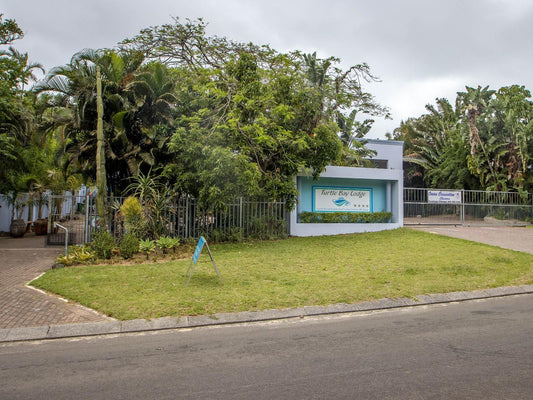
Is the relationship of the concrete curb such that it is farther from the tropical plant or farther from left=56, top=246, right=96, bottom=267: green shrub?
the tropical plant

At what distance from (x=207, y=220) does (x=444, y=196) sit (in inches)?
528

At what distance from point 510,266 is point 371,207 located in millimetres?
8027

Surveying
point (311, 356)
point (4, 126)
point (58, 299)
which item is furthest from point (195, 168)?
point (311, 356)

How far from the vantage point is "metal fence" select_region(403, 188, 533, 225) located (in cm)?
2036

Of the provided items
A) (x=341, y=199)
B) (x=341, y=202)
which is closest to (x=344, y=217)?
(x=341, y=202)

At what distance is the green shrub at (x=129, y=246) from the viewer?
1089 centimetres

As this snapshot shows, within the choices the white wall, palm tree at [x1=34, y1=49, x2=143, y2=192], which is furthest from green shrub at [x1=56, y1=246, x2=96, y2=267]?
the white wall

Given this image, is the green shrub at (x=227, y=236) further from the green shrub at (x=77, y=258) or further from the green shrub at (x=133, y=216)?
the green shrub at (x=77, y=258)

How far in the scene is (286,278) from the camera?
857 centimetres

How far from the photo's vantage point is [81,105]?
45.2 ft

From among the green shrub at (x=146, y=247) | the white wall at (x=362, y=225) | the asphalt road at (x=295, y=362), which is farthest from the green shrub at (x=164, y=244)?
the asphalt road at (x=295, y=362)

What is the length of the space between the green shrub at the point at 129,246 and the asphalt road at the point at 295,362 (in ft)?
18.6

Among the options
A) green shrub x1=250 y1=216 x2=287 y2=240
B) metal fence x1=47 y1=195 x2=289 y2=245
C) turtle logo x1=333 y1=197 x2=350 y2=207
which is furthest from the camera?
turtle logo x1=333 y1=197 x2=350 y2=207

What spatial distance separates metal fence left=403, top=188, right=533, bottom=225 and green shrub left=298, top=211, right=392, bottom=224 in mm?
2207
